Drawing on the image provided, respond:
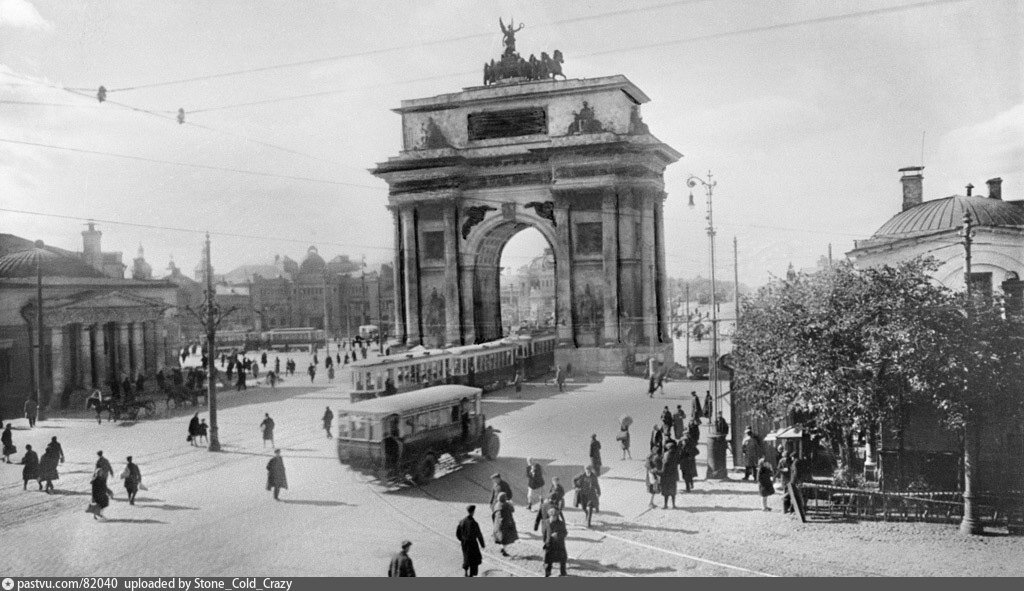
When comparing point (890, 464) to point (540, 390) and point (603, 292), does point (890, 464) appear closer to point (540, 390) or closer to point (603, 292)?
point (540, 390)

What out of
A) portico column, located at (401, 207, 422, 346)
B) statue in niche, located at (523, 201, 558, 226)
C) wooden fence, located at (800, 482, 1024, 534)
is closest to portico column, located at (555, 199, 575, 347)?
statue in niche, located at (523, 201, 558, 226)

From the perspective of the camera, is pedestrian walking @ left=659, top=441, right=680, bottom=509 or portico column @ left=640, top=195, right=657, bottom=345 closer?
pedestrian walking @ left=659, top=441, right=680, bottom=509

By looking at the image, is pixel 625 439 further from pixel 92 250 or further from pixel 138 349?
pixel 138 349

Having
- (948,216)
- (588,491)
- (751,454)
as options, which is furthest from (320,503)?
(948,216)

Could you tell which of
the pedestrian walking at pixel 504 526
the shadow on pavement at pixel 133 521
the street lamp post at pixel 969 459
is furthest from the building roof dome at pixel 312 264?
the street lamp post at pixel 969 459

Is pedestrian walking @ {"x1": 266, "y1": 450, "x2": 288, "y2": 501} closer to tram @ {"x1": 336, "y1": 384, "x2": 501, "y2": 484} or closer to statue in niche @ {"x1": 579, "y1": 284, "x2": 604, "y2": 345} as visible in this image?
tram @ {"x1": 336, "y1": 384, "x2": 501, "y2": 484}

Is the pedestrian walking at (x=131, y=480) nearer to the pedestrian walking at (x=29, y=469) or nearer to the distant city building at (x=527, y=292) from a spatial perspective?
the pedestrian walking at (x=29, y=469)
